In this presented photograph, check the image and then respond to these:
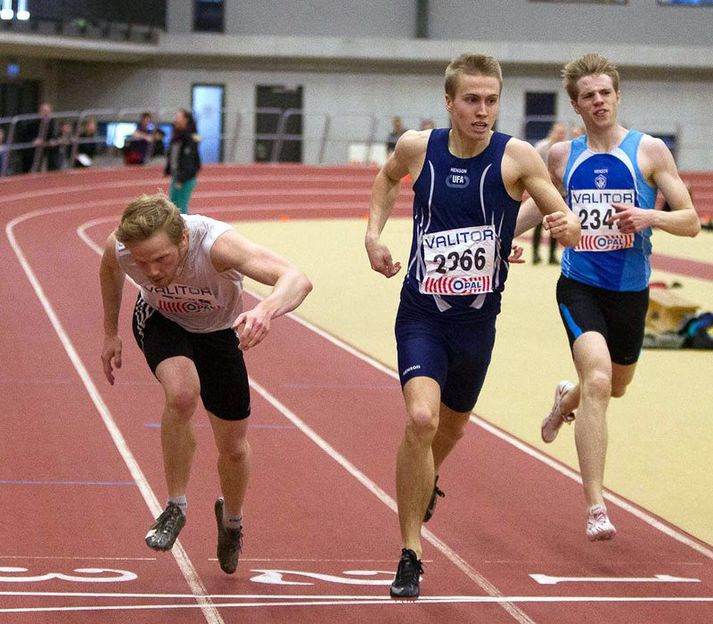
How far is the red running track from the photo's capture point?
18.8ft

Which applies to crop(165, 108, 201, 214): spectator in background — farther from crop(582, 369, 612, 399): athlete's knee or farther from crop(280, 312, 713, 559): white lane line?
crop(582, 369, 612, 399): athlete's knee

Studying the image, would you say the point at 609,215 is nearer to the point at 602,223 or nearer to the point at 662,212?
the point at 602,223

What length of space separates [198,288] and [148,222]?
1.69 ft

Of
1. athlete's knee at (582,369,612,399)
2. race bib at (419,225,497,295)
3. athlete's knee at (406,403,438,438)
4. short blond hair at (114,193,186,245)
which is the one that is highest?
short blond hair at (114,193,186,245)

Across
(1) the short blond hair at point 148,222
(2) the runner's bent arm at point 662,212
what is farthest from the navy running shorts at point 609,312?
(1) the short blond hair at point 148,222

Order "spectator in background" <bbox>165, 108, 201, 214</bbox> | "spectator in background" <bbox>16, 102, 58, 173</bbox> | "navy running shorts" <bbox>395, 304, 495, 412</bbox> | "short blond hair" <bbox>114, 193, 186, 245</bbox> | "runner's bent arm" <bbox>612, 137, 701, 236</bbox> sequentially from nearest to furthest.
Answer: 1. "short blond hair" <bbox>114, 193, 186, 245</bbox>
2. "navy running shorts" <bbox>395, 304, 495, 412</bbox>
3. "runner's bent arm" <bbox>612, 137, 701, 236</bbox>
4. "spectator in background" <bbox>165, 108, 201, 214</bbox>
5. "spectator in background" <bbox>16, 102, 58, 173</bbox>

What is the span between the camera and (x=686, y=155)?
41781 millimetres

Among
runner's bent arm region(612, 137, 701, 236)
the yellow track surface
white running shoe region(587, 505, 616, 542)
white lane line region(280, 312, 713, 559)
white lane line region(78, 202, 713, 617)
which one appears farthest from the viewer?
the yellow track surface

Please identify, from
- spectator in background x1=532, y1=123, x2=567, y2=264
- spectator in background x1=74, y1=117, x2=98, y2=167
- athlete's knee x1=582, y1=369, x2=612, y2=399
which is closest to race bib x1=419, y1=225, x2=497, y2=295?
athlete's knee x1=582, y1=369, x2=612, y2=399

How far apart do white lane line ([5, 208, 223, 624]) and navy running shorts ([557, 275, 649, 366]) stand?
219cm

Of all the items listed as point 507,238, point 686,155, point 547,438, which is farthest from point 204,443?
point 686,155

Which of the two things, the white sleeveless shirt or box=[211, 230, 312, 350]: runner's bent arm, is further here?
the white sleeveless shirt

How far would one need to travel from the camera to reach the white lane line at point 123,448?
5797mm

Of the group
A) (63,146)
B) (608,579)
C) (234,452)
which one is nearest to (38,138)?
(63,146)
